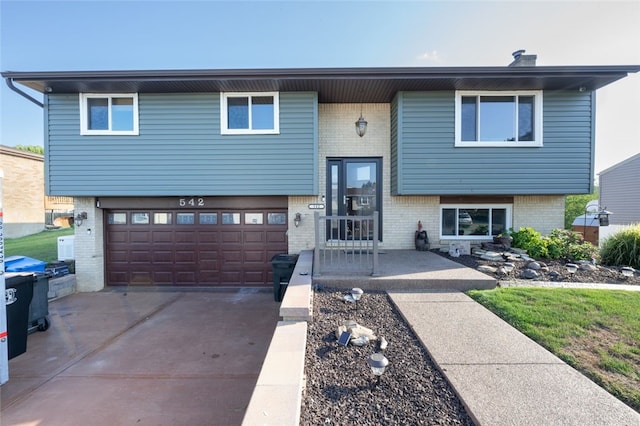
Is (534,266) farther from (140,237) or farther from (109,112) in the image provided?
(109,112)

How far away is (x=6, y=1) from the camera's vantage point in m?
Answer: 6.56

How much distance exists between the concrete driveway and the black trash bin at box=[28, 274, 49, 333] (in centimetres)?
13

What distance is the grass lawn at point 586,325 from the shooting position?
7.50 ft

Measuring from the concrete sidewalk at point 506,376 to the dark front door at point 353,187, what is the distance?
392 cm

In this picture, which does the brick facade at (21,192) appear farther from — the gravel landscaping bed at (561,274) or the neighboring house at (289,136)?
the gravel landscaping bed at (561,274)

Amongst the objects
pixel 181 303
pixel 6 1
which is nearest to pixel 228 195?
pixel 181 303

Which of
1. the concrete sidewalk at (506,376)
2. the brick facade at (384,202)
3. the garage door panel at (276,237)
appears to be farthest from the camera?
the garage door panel at (276,237)

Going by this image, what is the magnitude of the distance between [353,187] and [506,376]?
5.40 metres

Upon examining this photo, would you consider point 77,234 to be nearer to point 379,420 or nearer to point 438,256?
point 379,420

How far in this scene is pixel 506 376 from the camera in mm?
2213

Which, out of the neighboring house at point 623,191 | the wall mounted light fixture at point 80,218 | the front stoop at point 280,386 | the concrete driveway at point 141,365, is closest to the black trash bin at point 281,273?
the concrete driveway at point 141,365

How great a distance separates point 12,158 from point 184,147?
14774mm

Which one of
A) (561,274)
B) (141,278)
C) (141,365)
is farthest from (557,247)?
(141,278)

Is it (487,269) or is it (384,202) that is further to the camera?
(384,202)
